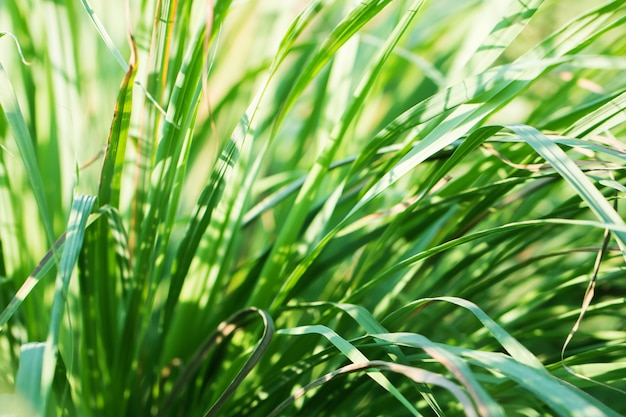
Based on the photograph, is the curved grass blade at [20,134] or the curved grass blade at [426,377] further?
the curved grass blade at [20,134]

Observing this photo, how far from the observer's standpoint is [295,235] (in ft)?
2.08

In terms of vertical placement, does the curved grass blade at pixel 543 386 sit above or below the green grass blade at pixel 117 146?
below

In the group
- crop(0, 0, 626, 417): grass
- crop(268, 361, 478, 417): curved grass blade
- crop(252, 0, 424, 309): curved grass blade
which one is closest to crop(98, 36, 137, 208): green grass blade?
crop(0, 0, 626, 417): grass

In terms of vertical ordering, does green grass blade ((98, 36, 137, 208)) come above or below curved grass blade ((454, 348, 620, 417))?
above

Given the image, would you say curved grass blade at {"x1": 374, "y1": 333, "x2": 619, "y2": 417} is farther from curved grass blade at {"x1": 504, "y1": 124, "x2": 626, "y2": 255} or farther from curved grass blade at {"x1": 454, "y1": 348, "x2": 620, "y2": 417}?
curved grass blade at {"x1": 504, "y1": 124, "x2": 626, "y2": 255}

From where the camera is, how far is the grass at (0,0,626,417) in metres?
0.47

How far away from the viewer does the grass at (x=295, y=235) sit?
0.47 m

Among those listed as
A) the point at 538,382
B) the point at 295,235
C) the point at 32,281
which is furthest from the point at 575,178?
the point at 32,281

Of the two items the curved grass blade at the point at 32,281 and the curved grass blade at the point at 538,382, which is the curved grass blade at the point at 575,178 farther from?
the curved grass blade at the point at 32,281

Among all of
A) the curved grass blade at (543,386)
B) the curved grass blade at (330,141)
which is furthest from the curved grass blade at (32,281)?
the curved grass blade at (543,386)

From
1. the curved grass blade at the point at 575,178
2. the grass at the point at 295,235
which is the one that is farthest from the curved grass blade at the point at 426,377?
the curved grass blade at the point at 575,178

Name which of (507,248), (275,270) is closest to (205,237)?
(275,270)

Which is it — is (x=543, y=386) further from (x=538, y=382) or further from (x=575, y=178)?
(x=575, y=178)

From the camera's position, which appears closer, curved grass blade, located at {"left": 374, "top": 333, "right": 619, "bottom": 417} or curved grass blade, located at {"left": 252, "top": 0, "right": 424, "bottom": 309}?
curved grass blade, located at {"left": 374, "top": 333, "right": 619, "bottom": 417}
